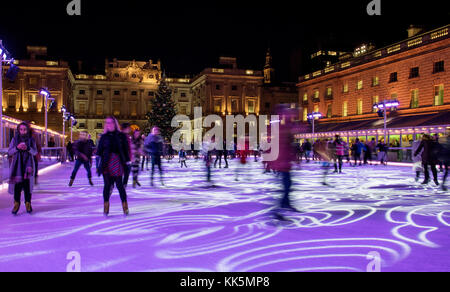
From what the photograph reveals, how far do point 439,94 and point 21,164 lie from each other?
31.1m

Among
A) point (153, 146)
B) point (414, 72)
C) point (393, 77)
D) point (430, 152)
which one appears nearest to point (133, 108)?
point (393, 77)

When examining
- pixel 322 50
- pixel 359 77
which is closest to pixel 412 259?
pixel 359 77

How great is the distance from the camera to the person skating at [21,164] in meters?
6.25

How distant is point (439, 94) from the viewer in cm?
3027

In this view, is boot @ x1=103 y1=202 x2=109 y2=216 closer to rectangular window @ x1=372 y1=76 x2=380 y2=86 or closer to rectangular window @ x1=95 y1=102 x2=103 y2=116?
rectangular window @ x1=372 y1=76 x2=380 y2=86

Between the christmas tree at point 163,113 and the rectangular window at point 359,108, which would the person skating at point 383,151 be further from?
the christmas tree at point 163,113

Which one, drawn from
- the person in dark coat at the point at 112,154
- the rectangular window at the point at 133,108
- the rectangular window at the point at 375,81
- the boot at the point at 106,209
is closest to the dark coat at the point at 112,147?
the person in dark coat at the point at 112,154

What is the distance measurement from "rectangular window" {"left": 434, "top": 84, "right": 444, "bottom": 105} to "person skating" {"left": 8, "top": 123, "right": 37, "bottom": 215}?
30489 millimetres

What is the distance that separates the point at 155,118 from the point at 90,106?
28.3m

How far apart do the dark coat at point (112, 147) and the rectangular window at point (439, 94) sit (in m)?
29.7

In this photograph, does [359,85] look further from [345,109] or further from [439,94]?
[439,94]

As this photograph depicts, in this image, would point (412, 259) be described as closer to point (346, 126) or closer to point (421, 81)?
point (421, 81)

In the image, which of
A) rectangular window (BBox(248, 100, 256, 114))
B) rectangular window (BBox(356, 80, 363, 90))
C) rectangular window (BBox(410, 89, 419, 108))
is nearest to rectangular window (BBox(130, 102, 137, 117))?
rectangular window (BBox(248, 100, 256, 114))

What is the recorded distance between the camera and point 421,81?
32.1m
